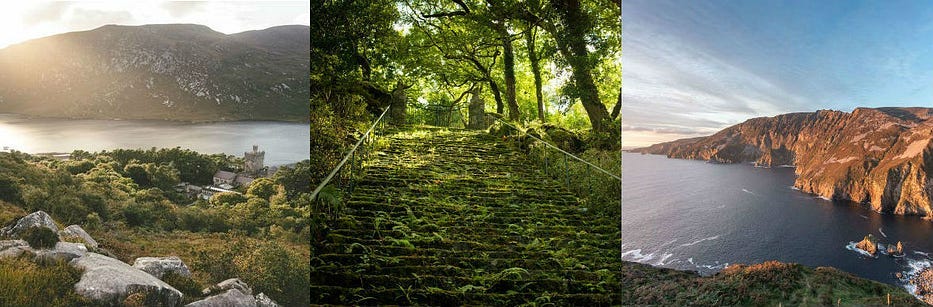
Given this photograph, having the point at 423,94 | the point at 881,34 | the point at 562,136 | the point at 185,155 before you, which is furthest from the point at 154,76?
the point at 881,34

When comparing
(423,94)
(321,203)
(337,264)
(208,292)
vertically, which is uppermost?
(423,94)

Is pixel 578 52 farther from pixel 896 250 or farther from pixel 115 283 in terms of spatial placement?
pixel 115 283

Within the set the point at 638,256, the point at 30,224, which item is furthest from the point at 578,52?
the point at 30,224

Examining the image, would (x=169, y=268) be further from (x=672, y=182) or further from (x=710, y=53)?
(x=710, y=53)

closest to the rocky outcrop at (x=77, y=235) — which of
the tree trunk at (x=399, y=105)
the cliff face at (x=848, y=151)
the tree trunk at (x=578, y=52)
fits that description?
the tree trunk at (x=399, y=105)

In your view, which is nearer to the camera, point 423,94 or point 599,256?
point 599,256

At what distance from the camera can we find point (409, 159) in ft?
14.4

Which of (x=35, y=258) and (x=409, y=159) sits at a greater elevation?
(x=409, y=159)

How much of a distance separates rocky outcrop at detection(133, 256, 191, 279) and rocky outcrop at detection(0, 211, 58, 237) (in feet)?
1.77

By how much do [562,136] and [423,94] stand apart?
1.10 metres

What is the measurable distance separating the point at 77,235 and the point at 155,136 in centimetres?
82

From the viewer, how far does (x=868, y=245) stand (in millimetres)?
3893

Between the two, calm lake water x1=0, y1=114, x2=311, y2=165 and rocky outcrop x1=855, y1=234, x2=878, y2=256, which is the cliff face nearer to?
rocky outcrop x1=855, y1=234, x2=878, y2=256

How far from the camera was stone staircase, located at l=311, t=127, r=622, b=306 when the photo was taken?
390 cm
